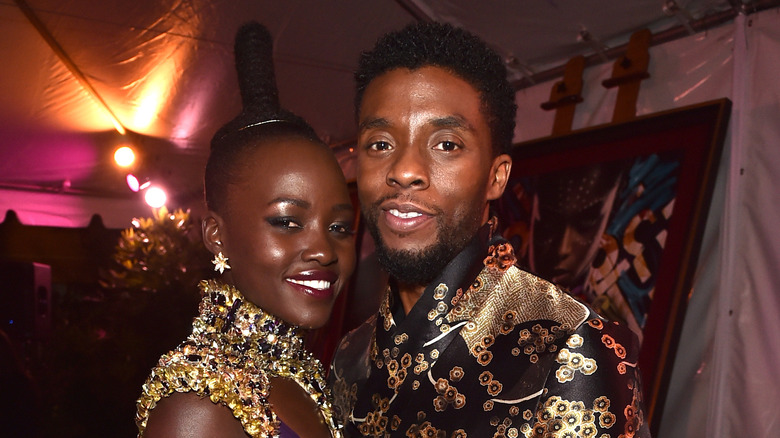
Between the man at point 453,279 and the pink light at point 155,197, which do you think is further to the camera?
the pink light at point 155,197

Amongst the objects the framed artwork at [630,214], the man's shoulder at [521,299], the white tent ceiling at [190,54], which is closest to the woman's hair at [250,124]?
the man's shoulder at [521,299]

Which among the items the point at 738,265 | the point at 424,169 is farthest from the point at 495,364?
the point at 738,265

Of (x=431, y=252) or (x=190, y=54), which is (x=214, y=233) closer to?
(x=431, y=252)

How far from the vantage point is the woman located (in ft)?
5.68

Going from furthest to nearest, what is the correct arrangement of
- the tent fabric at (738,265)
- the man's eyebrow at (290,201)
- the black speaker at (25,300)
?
the black speaker at (25,300) < the tent fabric at (738,265) < the man's eyebrow at (290,201)

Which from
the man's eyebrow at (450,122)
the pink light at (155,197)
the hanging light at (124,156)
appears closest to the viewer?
the man's eyebrow at (450,122)

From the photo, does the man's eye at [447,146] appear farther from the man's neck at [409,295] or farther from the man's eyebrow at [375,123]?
the man's neck at [409,295]

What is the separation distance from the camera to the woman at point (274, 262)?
5.68ft

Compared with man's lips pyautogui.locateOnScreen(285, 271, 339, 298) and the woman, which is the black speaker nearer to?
the woman

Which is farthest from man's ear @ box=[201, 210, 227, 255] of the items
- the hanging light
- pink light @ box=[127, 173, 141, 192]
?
pink light @ box=[127, 173, 141, 192]

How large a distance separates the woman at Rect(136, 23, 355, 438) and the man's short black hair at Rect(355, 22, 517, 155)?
0.32 meters

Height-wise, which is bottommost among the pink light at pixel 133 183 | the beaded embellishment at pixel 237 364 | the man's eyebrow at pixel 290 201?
the beaded embellishment at pixel 237 364

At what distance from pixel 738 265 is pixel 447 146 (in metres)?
1.71

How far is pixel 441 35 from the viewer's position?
1.67 meters
